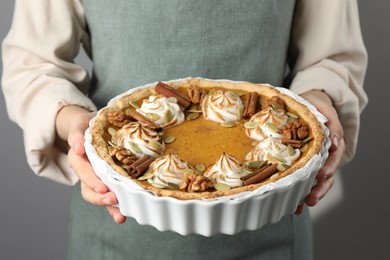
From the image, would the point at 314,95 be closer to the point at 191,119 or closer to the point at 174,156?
the point at 191,119

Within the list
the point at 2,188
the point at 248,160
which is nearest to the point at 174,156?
the point at 248,160

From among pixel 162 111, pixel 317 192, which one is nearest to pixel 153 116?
pixel 162 111

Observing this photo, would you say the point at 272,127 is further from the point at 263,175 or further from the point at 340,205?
the point at 340,205

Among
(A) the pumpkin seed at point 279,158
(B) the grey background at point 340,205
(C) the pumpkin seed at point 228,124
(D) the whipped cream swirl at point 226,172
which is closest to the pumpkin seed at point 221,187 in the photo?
(D) the whipped cream swirl at point 226,172

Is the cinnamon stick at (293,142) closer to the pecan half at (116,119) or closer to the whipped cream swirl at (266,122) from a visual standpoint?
the whipped cream swirl at (266,122)

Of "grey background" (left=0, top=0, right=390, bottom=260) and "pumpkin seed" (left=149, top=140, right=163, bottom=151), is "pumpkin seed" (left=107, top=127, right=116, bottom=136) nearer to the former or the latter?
"pumpkin seed" (left=149, top=140, right=163, bottom=151)
